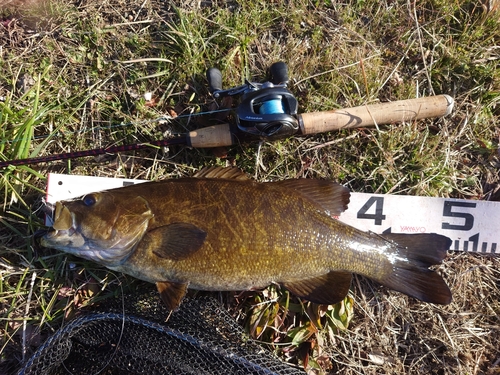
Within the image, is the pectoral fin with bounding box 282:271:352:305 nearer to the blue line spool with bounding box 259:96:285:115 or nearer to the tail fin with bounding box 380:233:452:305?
the tail fin with bounding box 380:233:452:305

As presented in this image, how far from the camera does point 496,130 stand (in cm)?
348

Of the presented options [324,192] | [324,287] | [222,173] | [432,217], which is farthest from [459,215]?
[222,173]

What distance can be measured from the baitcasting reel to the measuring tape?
3.10ft

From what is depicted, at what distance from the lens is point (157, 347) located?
2.84 meters

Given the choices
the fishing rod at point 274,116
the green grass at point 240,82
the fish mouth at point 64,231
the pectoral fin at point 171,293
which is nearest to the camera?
the fish mouth at point 64,231

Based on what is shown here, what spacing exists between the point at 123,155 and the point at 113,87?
650 mm

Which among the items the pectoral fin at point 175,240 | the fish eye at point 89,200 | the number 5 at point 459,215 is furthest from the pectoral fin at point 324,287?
the fish eye at point 89,200

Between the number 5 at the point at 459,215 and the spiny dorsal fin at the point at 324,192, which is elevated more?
the spiny dorsal fin at the point at 324,192

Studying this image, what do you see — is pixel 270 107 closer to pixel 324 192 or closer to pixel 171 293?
pixel 324 192

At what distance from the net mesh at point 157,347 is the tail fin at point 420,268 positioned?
3.58 ft

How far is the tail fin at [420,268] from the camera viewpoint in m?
2.87

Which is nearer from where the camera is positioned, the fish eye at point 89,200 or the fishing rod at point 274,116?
the fish eye at point 89,200

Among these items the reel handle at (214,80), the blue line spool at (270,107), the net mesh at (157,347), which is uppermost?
the reel handle at (214,80)

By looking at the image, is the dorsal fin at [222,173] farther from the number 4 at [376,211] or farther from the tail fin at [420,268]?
the tail fin at [420,268]
